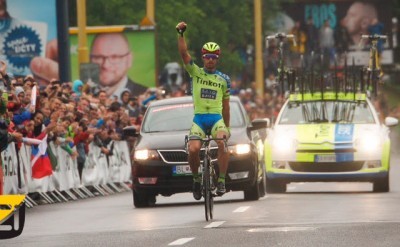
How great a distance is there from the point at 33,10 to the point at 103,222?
17624 mm

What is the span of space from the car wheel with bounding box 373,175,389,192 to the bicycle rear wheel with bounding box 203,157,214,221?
764 centimetres

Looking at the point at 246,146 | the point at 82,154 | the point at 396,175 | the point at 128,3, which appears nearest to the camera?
the point at 246,146

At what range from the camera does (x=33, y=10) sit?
38469 millimetres

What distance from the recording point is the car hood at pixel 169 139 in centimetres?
2522

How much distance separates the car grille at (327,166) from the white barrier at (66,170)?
387 cm

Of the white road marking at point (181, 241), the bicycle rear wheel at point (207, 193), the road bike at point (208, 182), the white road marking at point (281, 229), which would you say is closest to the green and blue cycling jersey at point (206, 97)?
the road bike at point (208, 182)

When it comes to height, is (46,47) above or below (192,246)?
above

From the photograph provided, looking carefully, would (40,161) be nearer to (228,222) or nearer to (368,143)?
(368,143)

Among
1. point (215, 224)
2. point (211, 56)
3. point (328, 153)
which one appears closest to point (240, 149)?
point (328, 153)

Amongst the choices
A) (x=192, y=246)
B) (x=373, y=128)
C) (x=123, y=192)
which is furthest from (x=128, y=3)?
(x=192, y=246)

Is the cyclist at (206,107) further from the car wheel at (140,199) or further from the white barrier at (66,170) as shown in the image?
the white barrier at (66,170)

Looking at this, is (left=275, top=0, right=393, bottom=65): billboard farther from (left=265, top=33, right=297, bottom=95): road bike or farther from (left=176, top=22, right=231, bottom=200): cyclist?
(left=176, top=22, right=231, bottom=200): cyclist

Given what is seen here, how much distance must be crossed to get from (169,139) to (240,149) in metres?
1.01

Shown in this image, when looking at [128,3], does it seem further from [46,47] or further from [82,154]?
[82,154]
